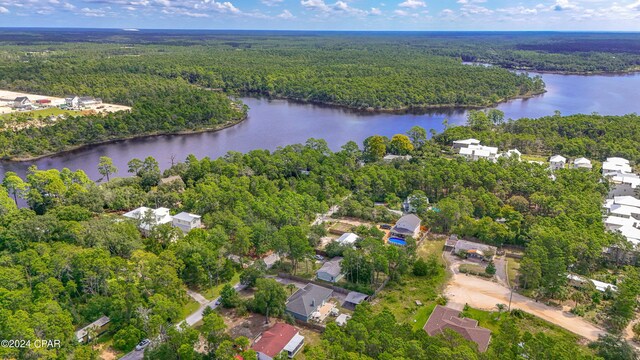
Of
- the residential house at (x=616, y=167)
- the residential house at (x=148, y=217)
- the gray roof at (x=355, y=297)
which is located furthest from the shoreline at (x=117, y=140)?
the residential house at (x=616, y=167)

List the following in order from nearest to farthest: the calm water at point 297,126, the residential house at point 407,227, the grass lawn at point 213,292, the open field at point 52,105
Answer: the grass lawn at point 213,292 → the residential house at point 407,227 → the calm water at point 297,126 → the open field at point 52,105

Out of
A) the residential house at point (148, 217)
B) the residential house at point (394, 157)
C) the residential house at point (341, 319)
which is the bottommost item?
the residential house at point (341, 319)

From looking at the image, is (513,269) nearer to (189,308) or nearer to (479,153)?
(189,308)

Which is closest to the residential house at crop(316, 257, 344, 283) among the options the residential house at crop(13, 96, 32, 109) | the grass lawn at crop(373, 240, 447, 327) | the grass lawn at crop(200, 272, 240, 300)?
the grass lawn at crop(373, 240, 447, 327)

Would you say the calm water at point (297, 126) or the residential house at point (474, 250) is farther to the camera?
the calm water at point (297, 126)

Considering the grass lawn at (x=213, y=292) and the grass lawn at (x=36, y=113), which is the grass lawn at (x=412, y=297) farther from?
the grass lawn at (x=36, y=113)

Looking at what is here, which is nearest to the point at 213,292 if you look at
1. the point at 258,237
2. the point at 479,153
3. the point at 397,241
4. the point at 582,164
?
the point at 258,237
